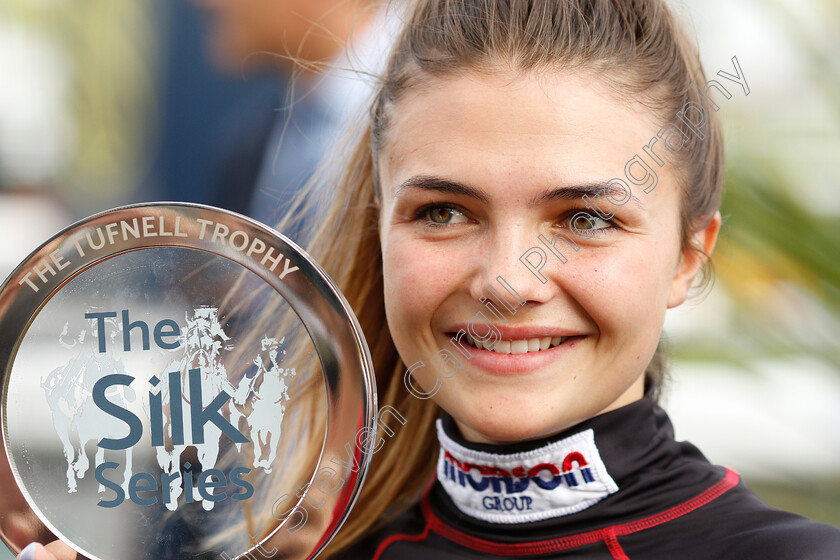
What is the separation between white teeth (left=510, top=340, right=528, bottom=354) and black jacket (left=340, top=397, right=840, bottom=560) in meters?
0.13

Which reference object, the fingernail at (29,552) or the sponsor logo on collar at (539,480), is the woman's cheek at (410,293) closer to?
the sponsor logo on collar at (539,480)

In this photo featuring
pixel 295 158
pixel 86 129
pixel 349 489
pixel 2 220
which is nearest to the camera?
pixel 349 489

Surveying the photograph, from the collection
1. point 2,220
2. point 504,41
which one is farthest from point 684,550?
point 2,220

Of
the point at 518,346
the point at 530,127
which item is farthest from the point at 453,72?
the point at 518,346

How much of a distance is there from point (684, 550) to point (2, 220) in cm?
426

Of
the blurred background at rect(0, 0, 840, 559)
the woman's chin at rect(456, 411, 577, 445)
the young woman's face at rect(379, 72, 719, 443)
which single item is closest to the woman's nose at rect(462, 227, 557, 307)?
the young woman's face at rect(379, 72, 719, 443)

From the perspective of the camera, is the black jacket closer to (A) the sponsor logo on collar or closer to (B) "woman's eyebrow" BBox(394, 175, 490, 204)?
(A) the sponsor logo on collar

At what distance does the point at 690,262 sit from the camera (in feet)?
4.46

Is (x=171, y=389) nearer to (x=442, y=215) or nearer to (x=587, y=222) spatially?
(x=442, y=215)

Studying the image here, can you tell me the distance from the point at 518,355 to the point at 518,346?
1cm

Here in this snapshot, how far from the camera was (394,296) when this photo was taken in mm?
1260

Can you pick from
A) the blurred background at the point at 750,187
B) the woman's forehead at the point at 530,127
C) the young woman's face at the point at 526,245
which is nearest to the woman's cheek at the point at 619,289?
the young woman's face at the point at 526,245

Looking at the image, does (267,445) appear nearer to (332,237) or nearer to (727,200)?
(332,237)

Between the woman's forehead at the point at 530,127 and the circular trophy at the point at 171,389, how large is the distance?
254 millimetres
